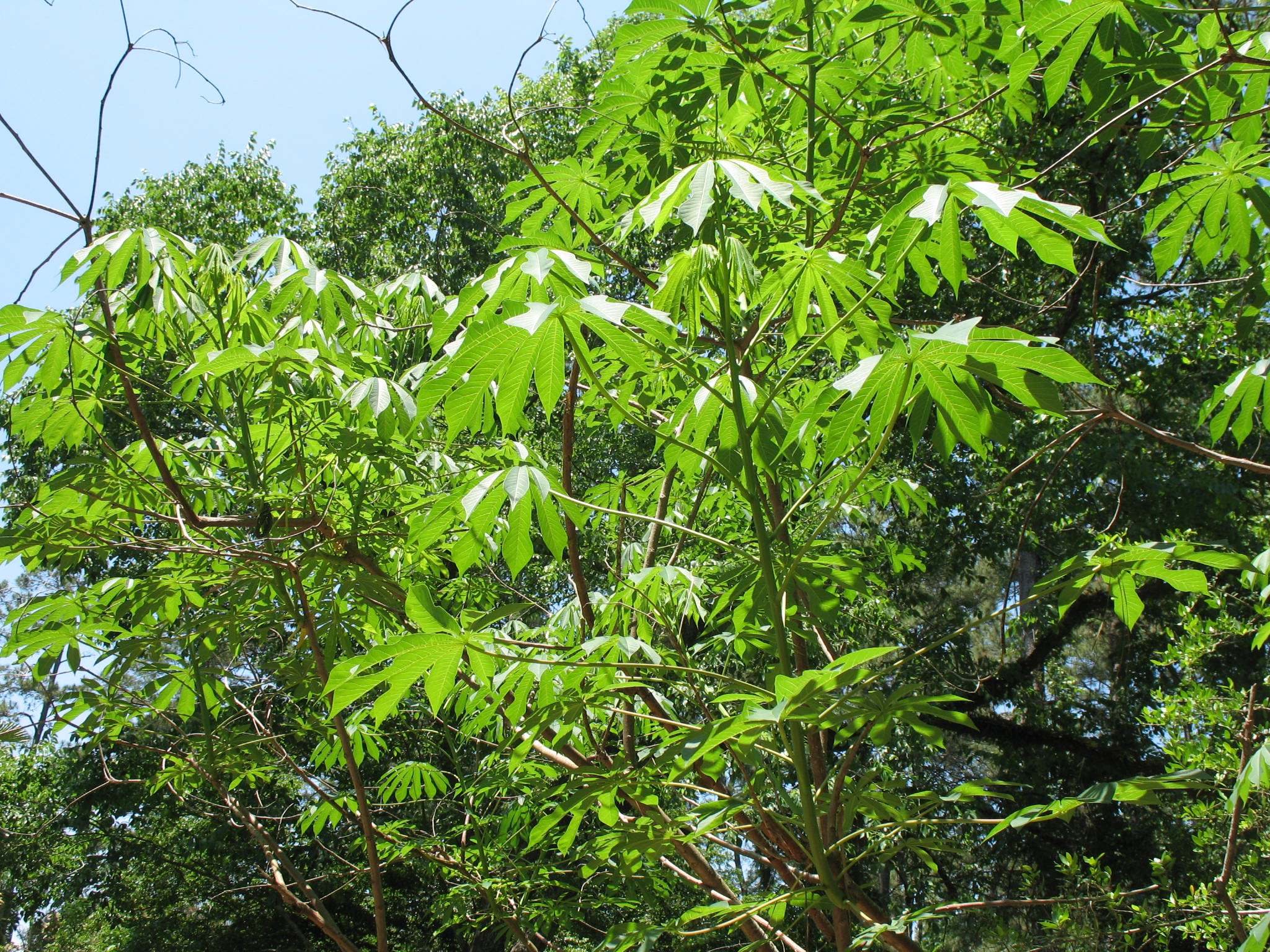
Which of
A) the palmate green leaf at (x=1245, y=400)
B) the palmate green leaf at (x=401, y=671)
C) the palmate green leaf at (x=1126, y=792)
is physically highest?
the palmate green leaf at (x=401, y=671)

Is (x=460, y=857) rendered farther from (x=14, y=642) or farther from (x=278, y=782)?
(x=278, y=782)

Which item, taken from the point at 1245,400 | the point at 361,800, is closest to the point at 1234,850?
the point at 1245,400

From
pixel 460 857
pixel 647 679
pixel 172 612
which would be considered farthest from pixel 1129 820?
pixel 172 612

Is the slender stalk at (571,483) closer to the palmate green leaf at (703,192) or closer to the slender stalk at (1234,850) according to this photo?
the palmate green leaf at (703,192)

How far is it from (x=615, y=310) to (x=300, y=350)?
3.70ft

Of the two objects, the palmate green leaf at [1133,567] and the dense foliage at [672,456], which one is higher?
the dense foliage at [672,456]

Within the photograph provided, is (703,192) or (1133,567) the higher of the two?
(703,192)

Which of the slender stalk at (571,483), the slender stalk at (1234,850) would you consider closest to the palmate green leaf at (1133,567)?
the slender stalk at (1234,850)

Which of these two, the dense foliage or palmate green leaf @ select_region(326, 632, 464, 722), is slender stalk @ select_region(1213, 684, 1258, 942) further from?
palmate green leaf @ select_region(326, 632, 464, 722)

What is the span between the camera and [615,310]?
989mm

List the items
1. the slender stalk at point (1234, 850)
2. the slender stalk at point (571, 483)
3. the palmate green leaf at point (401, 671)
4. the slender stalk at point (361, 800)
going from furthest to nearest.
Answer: the slender stalk at point (571, 483), the slender stalk at point (361, 800), the slender stalk at point (1234, 850), the palmate green leaf at point (401, 671)

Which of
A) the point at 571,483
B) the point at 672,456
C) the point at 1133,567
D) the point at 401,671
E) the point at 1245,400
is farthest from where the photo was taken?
the point at 571,483

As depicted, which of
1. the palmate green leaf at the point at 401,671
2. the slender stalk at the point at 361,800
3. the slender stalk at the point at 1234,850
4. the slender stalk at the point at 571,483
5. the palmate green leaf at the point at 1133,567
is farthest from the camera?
the slender stalk at the point at 571,483

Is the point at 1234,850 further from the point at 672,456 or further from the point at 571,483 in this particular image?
the point at 571,483
